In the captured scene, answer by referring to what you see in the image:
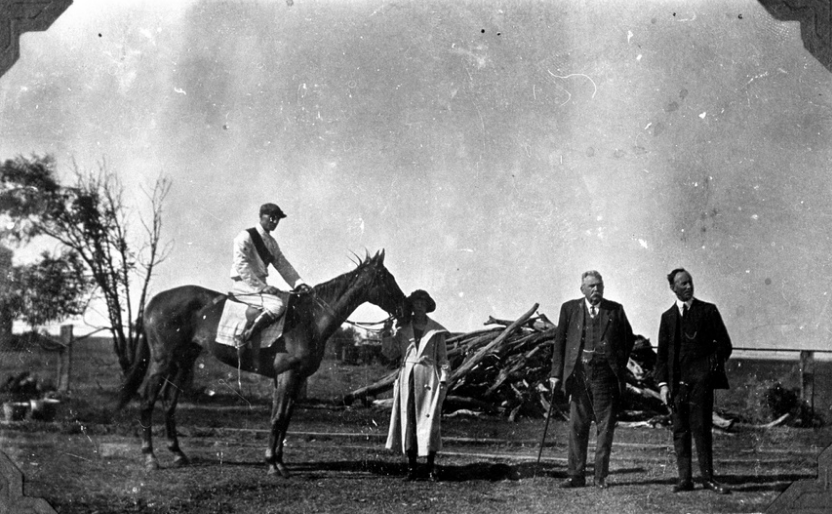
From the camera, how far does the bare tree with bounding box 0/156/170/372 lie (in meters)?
5.67

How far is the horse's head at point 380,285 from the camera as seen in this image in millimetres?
5586

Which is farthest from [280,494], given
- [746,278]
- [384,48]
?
[746,278]

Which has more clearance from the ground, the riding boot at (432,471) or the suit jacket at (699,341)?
the suit jacket at (699,341)

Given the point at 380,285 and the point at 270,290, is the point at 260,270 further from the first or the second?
the point at 380,285

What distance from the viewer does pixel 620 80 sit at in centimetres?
570

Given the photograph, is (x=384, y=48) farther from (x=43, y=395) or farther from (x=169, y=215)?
(x=43, y=395)

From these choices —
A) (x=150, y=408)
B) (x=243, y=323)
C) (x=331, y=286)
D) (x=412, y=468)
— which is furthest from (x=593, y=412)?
(x=150, y=408)

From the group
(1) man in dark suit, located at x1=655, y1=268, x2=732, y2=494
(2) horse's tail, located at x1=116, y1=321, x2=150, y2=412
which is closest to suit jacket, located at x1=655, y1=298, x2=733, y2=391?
(1) man in dark suit, located at x1=655, y1=268, x2=732, y2=494

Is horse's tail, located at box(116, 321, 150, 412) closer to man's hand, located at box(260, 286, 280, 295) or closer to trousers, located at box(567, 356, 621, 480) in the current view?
man's hand, located at box(260, 286, 280, 295)

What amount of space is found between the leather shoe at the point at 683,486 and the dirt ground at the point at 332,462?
0.16ft

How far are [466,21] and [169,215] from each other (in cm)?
263

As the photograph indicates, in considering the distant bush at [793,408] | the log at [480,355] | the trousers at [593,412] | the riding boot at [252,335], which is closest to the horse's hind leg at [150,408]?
the riding boot at [252,335]

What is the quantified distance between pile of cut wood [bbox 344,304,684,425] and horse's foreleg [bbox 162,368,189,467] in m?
1.22

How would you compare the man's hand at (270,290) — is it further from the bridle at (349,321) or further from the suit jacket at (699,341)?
the suit jacket at (699,341)
